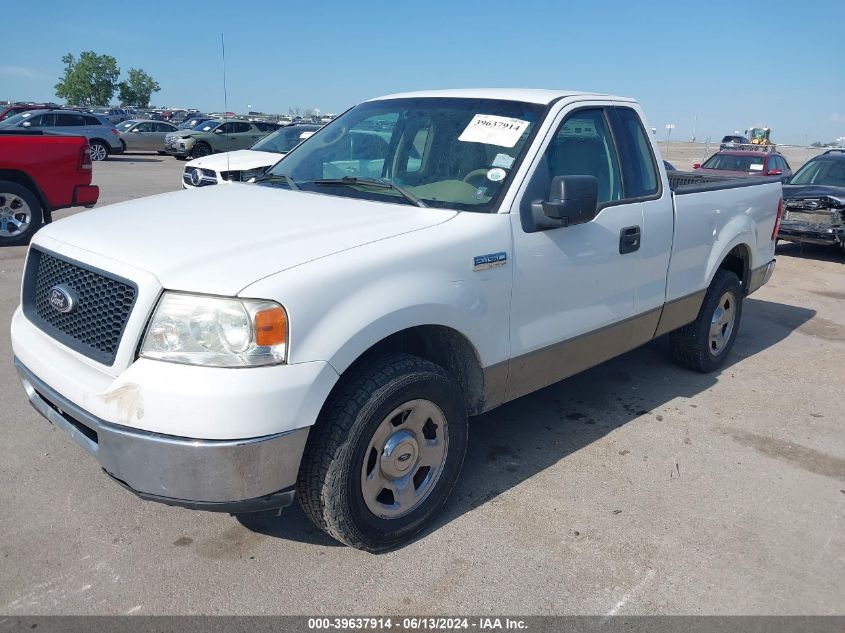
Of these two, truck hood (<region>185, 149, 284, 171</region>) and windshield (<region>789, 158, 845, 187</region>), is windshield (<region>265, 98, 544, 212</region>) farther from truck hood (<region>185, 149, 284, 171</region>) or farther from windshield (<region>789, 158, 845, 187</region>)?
windshield (<region>789, 158, 845, 187</region>)

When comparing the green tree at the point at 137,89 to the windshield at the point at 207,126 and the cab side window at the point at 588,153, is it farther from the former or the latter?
the cab side window at the point at 588,153

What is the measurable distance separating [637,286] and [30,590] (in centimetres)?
337

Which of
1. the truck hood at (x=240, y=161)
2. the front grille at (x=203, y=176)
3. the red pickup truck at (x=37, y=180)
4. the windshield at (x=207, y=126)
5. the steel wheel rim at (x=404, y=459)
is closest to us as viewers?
the steel wheel rim at (x=404, y=459)

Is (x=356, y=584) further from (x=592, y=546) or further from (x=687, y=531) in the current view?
(x=687, y=531)

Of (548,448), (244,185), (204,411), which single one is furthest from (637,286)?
(204,411)

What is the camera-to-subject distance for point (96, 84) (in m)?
87.1

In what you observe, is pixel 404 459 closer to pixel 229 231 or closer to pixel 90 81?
pixel 229 231

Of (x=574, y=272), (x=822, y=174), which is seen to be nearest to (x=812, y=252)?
(x=822, y=174)

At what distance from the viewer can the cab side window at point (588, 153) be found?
3701mm

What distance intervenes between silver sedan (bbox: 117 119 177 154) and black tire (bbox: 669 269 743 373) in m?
27.4

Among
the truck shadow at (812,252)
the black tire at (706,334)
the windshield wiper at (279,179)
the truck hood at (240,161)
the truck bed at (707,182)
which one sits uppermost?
the windshield wiper at (279,179)

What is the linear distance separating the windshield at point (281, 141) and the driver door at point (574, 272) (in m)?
8.04

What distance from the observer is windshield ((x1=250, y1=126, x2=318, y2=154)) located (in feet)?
37.5

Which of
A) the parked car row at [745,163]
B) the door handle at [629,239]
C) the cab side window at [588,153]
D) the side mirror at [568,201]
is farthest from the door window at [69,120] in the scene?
the side mirror at [568,201]
